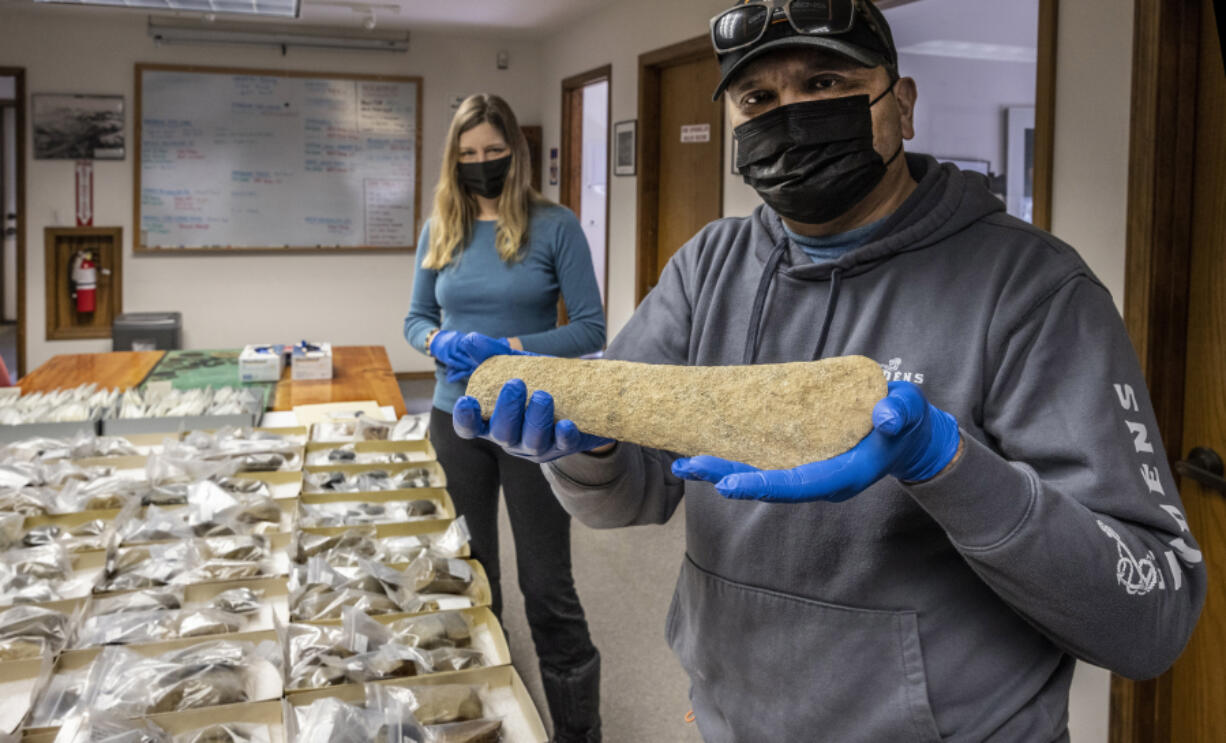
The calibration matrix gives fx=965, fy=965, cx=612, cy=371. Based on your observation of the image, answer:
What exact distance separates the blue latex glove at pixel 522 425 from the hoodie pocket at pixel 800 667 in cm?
25

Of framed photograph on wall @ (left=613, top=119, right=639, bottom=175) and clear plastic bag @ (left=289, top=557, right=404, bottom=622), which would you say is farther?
framed photograph on wall @ (left=613, top=119, right=639, bottom=175)

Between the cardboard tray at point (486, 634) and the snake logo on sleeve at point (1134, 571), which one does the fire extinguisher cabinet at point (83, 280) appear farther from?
the snake logo on sleeve at point (1134, 571)

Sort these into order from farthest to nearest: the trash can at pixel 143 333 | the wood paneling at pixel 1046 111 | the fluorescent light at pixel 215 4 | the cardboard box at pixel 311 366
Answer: the trash can at pixel 143 333
the fluorescent light at pixel 215 4
the cardboard box at pixel 311 366
the wood paneling at pixel 1046 111

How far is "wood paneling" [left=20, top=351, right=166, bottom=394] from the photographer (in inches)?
123

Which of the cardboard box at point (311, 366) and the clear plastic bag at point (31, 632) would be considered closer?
the clear plastic bag at point (31, 632)

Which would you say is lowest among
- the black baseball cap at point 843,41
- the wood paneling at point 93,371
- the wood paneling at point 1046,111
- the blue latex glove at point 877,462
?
the wood paneling at point 93,371

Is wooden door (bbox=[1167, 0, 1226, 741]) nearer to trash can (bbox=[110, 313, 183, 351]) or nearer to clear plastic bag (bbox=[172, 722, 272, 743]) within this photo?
clear plastic bag (bbox=[172, 722, 272, 743])

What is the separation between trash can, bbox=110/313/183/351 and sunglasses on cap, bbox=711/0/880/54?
5.72m

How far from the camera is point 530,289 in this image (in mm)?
2230

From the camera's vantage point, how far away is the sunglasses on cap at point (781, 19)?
0.98 m

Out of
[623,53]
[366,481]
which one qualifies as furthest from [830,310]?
[623,53]

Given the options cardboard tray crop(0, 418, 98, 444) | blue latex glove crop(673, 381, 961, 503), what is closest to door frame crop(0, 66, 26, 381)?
cardboard tray crop(0, 418, 98, 444)

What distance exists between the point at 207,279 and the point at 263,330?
0.48 m

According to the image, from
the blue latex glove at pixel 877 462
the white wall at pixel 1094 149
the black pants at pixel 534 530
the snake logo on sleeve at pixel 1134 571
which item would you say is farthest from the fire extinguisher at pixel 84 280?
the snake logo on sleeve at pixel 1134 571
